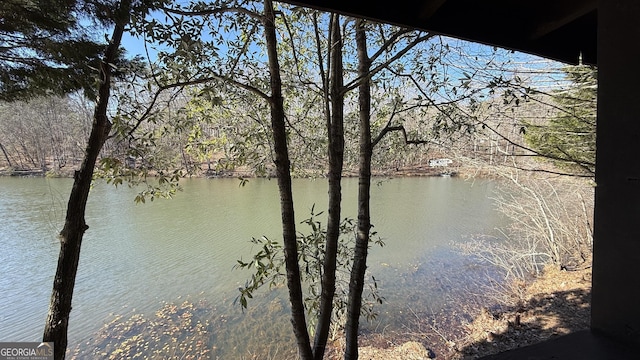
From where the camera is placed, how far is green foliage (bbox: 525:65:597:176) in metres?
4.73

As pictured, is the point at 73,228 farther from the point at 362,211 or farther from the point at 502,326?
the point at 502,326

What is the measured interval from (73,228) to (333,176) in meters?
2.36

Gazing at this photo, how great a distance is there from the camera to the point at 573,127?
16.9 ft

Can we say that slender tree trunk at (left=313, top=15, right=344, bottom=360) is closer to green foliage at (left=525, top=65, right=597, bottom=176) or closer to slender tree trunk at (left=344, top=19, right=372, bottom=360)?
slender tree trunk at (left=344, top=19, right=372, bottom=360)

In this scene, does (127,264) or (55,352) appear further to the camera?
(127,264)

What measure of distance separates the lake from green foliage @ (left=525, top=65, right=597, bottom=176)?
322 cm

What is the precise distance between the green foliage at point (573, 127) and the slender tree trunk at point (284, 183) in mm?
4395

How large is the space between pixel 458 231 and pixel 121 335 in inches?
359

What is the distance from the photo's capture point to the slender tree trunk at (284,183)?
1991 mm

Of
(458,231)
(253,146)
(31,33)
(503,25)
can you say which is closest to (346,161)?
(253,146)

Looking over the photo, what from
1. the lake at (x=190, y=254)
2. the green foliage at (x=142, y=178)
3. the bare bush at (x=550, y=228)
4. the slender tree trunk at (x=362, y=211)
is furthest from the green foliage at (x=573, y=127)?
the green foliage at (x=142, y=178)

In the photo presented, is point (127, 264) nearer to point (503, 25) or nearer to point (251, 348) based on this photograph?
point (251, 348)

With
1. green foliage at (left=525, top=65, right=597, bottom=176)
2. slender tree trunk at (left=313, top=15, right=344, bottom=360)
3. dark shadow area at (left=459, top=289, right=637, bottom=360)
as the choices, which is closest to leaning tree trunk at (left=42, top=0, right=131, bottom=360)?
slender tree trunk at (left=313, top=15, right=344, bottom=360)

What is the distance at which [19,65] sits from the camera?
7.89 feet
